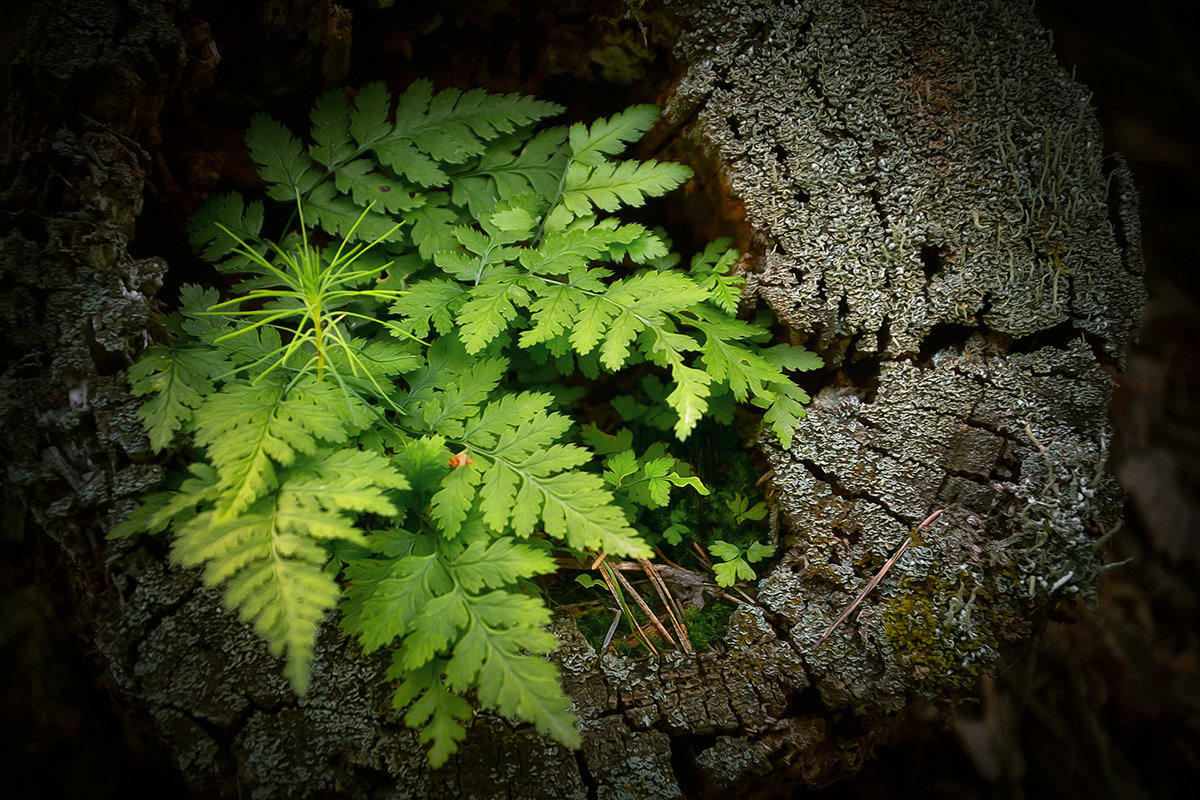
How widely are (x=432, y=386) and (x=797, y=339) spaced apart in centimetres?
116

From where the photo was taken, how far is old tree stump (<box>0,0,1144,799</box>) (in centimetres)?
149

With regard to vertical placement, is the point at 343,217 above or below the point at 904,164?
below

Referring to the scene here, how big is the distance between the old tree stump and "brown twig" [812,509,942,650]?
17 millimetres

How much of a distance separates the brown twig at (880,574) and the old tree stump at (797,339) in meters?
0.02

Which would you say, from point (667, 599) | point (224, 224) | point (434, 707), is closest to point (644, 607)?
Answer: point (667, 599)

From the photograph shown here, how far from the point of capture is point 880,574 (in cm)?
168

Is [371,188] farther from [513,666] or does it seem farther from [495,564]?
[513,666]

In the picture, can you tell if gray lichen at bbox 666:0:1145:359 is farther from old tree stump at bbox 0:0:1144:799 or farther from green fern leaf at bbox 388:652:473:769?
green fern leaf at bbox 388:652:473:769

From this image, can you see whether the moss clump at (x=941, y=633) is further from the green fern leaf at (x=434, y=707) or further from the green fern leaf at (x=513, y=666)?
the green fern leaf at (x=434, y=707)

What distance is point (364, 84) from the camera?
2.22 m

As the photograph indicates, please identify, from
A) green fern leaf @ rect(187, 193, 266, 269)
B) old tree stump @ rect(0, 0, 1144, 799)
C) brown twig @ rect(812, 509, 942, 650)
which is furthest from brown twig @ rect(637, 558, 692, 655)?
green fern leaf @ rect(187, 193, 266, 269)

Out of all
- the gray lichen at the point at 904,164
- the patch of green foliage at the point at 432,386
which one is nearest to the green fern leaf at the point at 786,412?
the patch of green foliage at the point at 432,386

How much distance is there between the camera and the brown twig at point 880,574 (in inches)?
64.7

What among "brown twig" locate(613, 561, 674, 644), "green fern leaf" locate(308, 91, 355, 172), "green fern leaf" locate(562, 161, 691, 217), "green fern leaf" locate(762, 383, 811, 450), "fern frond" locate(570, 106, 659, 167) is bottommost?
"brown twig" locate(613, 561, 674, 644)
